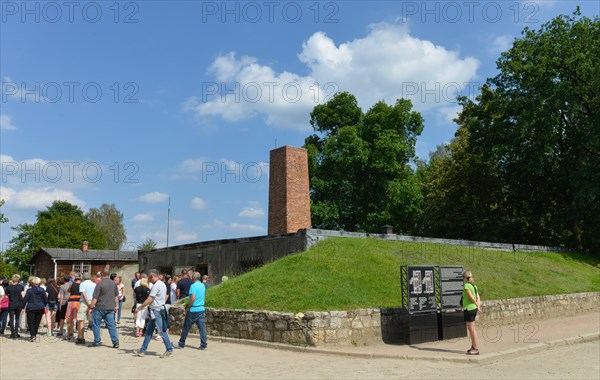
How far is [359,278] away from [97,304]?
7.00 m

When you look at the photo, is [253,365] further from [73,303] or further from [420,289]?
[73,303]

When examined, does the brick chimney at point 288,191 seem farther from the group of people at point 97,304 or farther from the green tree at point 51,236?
the green tree at point 51,236

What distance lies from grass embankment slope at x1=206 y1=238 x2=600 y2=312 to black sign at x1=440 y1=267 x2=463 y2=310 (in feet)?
4.11

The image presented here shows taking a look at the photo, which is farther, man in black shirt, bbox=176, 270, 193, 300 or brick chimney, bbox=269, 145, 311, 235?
brick chimney, bbox=269, 145, 311, 235

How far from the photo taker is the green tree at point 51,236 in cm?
6694

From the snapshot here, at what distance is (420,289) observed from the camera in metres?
12.5

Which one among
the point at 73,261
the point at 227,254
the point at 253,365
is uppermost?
the point at 73,261

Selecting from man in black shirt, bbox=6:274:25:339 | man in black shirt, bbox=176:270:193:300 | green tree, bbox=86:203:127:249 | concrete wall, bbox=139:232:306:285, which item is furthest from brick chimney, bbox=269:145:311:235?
green tree, bbox=86:203:127:249

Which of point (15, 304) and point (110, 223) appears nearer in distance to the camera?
point (15, 304)

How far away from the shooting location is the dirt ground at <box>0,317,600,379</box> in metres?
8.75

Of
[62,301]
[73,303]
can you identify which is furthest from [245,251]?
[73,303]

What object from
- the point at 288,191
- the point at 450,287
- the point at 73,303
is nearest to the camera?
the point at 450,287

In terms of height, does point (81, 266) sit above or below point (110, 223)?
below

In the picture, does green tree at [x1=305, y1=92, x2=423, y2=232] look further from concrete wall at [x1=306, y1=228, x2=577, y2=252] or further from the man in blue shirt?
the man in blue shirt
